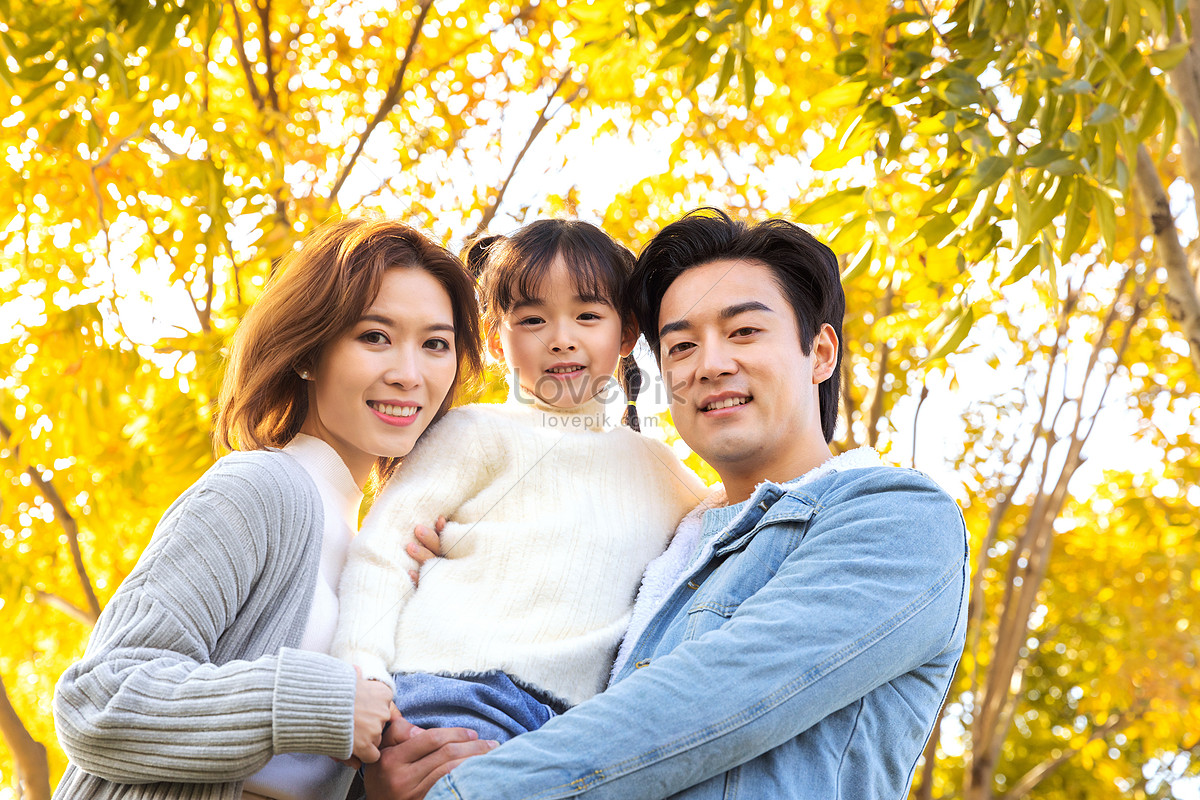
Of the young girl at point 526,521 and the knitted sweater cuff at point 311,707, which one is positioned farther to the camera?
the young girl at point 526,521

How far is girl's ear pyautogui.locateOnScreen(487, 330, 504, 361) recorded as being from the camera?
2.59m

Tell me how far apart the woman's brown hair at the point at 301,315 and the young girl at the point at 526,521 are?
0.30 meters

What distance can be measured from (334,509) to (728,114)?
4271mm

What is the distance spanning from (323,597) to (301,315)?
0.61 meters

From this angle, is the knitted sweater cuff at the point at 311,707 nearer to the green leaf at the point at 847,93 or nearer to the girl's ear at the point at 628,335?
the girl's ear at the point at 628,335

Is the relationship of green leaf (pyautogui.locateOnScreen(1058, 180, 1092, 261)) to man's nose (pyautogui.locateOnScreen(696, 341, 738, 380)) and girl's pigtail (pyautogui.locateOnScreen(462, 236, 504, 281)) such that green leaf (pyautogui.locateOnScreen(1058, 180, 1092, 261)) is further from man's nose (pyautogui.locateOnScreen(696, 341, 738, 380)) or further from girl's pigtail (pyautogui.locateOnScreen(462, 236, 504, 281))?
girl's pigtail (pyautogui.locateOnScreen(462, 236, 504, 281))

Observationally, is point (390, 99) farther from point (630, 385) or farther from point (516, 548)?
point (516, 548)

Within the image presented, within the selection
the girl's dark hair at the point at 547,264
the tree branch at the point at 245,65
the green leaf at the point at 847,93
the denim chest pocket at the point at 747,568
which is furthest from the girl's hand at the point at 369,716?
the tree branch at the point at 245,65

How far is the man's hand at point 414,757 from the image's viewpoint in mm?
1548

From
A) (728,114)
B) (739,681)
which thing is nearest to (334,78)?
(728,114)

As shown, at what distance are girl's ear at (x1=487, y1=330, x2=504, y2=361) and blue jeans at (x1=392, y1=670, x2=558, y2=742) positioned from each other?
3.45ft

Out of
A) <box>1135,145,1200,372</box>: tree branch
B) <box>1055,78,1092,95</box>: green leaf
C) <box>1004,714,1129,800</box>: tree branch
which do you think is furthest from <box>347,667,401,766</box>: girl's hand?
<box>1004,714,1129,800</box>: tree branch

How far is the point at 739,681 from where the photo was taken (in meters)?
1.40

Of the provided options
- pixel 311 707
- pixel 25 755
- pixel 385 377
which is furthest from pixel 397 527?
pixel 25 755
